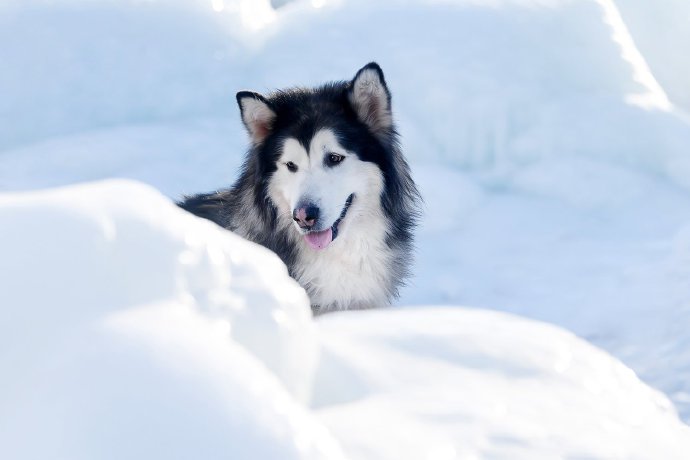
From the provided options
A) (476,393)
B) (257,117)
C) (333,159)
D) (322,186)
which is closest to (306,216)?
(322,186)

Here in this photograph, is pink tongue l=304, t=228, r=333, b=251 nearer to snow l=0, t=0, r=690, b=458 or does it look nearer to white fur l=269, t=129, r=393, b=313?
white fur l=269, t=129, r=393, b=313

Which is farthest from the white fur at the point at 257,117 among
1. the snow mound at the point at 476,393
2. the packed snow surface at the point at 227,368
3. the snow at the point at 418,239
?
the packed snow surface at the point at 227,368

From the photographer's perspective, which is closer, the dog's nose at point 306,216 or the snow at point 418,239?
the snow at point 418,239

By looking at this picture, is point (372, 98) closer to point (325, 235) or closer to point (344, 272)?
point (325, 235)

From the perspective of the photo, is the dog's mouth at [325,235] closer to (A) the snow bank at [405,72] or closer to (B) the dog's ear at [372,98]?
(B) the dog's ear at [372,98]

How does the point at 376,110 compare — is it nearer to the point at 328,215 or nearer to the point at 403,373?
the point at 328,215

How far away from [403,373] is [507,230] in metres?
3.35

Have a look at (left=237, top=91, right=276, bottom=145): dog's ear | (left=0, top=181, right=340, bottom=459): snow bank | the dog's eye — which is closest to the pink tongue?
the dog's eye

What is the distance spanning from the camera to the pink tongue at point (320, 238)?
10.9 feet

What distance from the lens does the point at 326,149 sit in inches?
130

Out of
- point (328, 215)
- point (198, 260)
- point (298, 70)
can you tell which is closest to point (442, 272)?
point (328, 215)

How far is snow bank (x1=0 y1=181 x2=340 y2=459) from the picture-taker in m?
1.29

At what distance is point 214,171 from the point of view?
17.5ft

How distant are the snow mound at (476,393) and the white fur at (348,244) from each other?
113 cm
